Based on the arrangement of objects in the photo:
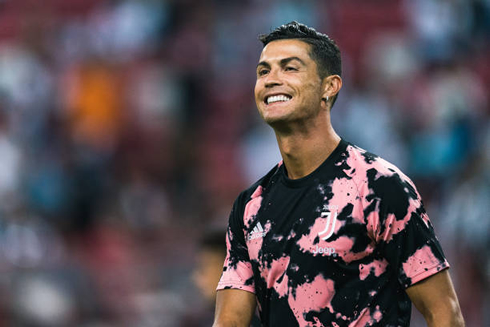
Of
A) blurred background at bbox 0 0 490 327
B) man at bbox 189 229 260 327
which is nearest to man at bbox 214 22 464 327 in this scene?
man at bbox 189 229 260 327

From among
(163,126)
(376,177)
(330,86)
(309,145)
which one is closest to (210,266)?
(309,145)

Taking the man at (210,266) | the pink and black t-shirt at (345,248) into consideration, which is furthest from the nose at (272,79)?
the man at (210,266)

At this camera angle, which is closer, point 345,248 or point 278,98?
point 345,248

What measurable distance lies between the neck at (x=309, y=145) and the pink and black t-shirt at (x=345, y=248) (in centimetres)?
4

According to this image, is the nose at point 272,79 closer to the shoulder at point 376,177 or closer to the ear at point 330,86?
the ear at point 330,86

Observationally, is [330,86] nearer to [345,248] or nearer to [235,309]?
[345,248]

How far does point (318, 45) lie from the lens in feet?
11.5

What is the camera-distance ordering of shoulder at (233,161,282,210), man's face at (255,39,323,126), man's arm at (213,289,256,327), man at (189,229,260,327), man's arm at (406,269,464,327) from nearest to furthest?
man's arm at (406,269,464,327)
man's face at (255,39,323,126)
man's arm at (213,289,256,327)
shoulder at (233,161,282,210)
man at (189,229,260,327)

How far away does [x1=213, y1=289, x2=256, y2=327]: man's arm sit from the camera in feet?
11.5

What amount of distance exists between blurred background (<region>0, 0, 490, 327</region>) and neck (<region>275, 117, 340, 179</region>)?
4633 millimetres

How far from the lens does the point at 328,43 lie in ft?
11.6

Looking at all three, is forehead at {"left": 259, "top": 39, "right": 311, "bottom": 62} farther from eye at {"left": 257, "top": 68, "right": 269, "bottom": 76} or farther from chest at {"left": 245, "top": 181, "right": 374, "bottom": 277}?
chest at {"left": 245, "top": 181, "right": 374, "bottom": 277}

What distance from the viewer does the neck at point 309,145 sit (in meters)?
3.48

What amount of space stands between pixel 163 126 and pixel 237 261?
7045 millimetres
